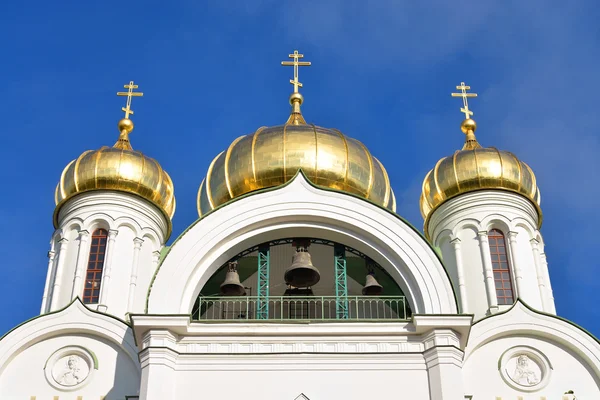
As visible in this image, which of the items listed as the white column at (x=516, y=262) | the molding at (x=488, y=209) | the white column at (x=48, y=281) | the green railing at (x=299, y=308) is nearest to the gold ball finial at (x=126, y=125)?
the white column at (x=48, y=281)

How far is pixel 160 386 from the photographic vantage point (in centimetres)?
1280

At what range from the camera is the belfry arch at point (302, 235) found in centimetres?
1380

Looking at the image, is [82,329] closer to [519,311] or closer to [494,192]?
[519,311]

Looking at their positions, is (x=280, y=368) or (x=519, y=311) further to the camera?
(x=519, y=311)

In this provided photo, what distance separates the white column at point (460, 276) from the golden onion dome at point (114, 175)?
5372mm

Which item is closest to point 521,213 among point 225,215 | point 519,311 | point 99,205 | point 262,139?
point 519,311

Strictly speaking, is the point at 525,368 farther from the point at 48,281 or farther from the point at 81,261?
the point at 48,281

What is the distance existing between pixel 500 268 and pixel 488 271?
32 centimetres

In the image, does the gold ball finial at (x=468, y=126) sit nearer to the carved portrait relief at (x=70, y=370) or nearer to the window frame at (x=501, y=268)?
the window frame at (x=501, y=268)

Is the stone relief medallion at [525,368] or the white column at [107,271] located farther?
the white column at [107,271]

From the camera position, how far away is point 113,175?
58.9 ft

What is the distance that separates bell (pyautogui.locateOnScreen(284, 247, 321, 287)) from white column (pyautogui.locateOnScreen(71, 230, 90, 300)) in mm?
4262

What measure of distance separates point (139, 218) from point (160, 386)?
19.0 feet

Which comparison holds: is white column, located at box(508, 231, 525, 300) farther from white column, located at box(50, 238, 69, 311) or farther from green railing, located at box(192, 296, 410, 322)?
white column, located at box(50, 238, 69, 311)
